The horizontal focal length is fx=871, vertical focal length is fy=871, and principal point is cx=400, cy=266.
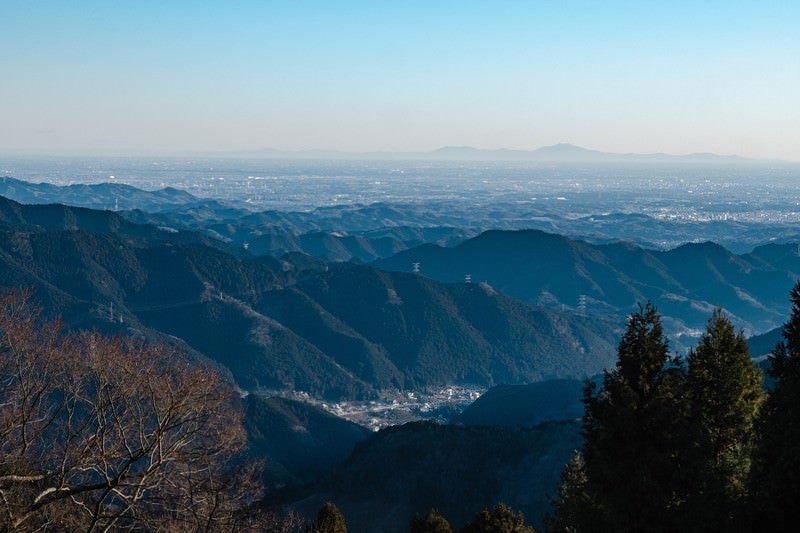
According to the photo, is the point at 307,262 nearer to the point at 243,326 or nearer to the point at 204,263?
the point at 204,263

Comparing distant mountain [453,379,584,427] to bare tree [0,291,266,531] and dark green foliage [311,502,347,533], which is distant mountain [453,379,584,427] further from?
bare tree [0,291,266,531]

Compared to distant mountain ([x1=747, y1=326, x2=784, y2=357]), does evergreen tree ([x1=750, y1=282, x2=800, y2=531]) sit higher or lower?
higher

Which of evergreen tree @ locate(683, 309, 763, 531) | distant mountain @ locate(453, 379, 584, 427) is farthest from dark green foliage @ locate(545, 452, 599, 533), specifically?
distant mountain @ locate(453, 379, 584, 427)

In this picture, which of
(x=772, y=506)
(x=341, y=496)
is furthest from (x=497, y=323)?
(x=772, y=506)

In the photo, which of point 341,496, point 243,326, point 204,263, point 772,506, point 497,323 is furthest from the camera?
point 204,263

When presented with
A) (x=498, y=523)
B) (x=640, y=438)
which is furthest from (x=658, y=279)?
(x=640, y=438)
